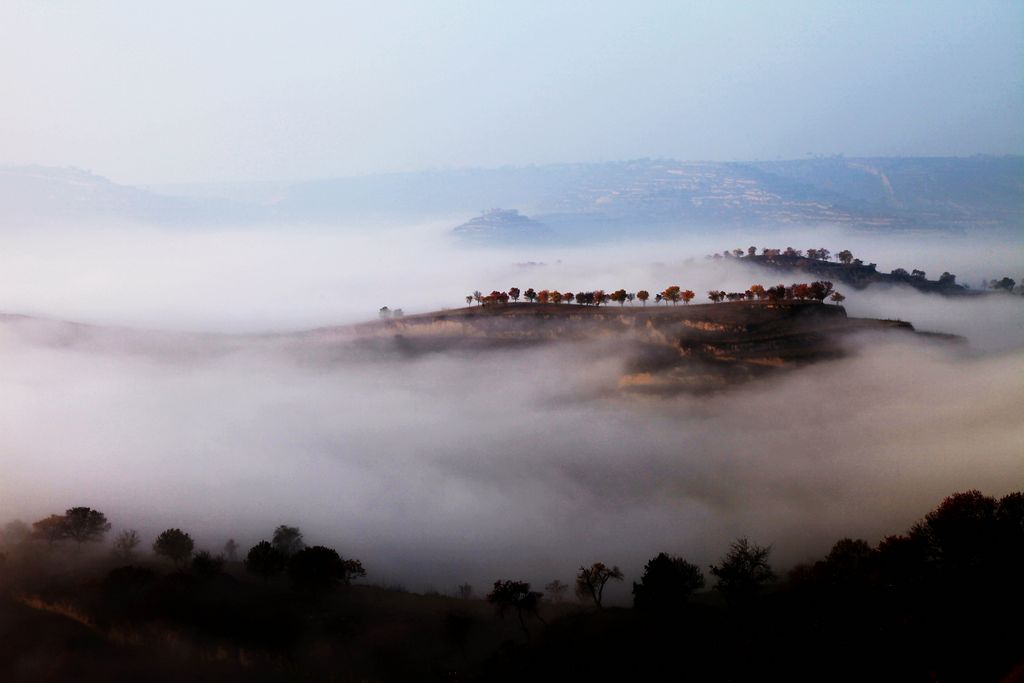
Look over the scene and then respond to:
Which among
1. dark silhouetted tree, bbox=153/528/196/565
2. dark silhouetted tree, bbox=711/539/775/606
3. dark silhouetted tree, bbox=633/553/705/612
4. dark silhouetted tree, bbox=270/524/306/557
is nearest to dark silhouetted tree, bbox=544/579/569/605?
dark silhouetted tree, bbox=633/553/705/612

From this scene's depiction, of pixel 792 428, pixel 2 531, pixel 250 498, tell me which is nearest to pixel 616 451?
pixel 792 428

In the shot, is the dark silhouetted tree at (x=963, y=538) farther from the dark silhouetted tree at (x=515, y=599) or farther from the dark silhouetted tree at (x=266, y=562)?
the dark silhouetted tree at (x=266, y=562)

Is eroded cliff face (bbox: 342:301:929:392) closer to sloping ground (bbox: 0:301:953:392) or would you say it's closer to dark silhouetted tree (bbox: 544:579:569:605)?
sloping ground (bbox: 0:301:953:392)

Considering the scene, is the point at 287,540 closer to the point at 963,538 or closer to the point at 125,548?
the point at 125,548

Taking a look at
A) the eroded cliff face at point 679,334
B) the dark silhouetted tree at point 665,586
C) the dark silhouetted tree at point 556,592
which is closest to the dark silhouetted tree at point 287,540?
the dark silhouetted tree at point 556,592

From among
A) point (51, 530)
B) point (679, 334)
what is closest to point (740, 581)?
point (51, 530)

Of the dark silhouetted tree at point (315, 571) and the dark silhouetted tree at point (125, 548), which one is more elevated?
the dark silhouetted tree at point (315, 571)
